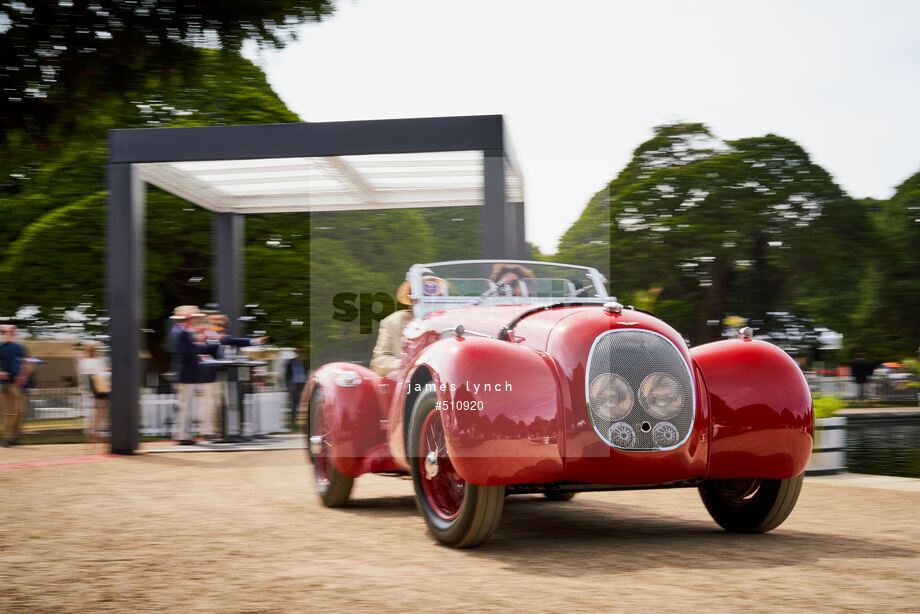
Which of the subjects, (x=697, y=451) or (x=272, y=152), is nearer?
(x=697, y=451)

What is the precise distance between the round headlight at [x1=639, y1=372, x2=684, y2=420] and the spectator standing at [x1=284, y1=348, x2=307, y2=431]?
11.4 metres

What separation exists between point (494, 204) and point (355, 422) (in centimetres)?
406

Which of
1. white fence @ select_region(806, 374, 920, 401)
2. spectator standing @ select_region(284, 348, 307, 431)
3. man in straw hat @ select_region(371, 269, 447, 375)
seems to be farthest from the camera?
white fence @ select_region(806, 374, 920, 401)

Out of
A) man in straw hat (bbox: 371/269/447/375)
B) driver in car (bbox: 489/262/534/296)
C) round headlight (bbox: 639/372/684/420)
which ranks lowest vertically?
round headlight (bbox: 639/372/684/420)

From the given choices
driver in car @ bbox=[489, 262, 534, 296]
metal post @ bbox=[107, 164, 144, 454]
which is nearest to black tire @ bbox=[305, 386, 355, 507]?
driver in car @ bbox=[489, 262, 534, 296]

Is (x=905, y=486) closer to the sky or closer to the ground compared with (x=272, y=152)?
closer to the ground

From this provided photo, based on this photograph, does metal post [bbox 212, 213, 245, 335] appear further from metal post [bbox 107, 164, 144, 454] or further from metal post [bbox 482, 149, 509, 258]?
metal post [bbox 482, 149, 509, 258]

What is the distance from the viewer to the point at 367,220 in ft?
56.4

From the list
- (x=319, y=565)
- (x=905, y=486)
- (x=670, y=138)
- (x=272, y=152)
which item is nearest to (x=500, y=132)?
(x=272, y=152)

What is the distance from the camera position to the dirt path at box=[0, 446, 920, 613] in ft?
13.4

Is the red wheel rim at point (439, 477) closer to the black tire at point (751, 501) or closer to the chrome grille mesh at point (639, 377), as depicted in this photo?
the chrome grille mesh at point (639, 377)

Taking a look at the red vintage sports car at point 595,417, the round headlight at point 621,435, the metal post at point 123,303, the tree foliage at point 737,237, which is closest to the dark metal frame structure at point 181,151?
the metal post at point 123,303

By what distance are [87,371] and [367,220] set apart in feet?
18.5

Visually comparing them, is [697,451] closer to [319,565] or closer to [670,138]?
[319,565]
